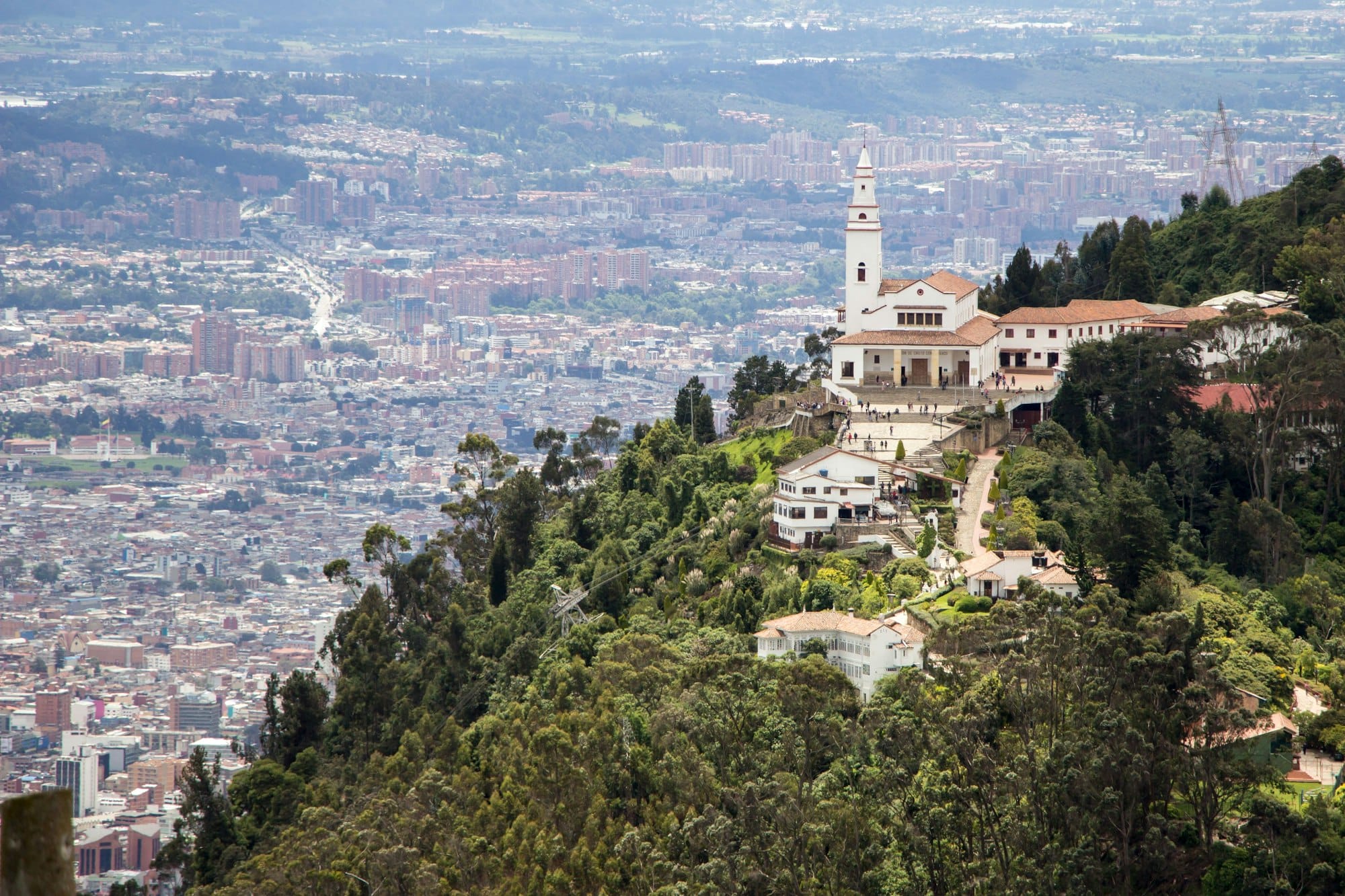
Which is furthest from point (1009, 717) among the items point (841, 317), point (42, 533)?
point (42, 533)

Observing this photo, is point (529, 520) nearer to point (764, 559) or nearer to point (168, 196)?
point (764, 559)

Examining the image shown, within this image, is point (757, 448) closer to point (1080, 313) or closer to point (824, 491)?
point (1080, 313)

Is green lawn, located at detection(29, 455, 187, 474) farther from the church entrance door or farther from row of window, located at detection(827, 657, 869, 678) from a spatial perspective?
row of window, located at detection(827, 657, 869, 678)

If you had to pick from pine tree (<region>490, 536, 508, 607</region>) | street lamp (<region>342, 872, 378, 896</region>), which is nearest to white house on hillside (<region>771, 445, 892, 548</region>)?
pine tree (<region>490, 536, 508, 607</region>)

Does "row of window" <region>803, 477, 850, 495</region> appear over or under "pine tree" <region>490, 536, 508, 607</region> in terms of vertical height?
over

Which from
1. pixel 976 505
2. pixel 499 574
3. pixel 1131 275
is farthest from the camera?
pixel 1131 275

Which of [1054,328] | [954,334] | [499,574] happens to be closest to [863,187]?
[954,334]

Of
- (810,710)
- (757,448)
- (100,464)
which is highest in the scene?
(757,448)
